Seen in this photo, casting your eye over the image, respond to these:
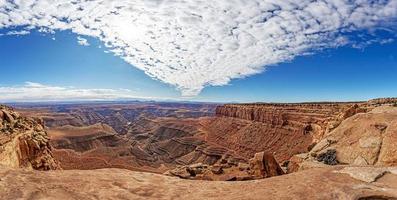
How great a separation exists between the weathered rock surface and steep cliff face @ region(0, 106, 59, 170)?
801 inches

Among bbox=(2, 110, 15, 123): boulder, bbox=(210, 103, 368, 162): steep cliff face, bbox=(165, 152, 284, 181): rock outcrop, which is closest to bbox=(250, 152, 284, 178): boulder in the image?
bbox=(165, 152, 284, 181): rock outcrop

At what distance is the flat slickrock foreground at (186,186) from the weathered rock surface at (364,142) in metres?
7.99

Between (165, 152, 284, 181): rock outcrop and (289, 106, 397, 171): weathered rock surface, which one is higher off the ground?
(289, 106, 397, 171): weathered rock surface

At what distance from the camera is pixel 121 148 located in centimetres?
10856

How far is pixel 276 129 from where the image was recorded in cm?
9462

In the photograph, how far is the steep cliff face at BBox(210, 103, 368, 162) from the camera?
76875 millimetres

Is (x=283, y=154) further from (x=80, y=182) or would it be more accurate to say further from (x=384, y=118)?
(x=80, y=182)

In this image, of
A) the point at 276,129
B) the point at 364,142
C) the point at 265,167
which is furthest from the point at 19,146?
the point at 276,129

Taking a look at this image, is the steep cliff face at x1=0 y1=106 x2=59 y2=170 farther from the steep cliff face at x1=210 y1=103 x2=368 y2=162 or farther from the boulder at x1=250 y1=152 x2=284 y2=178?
the steep cliff face at x1=210 y1=103 x2=368 y2=162

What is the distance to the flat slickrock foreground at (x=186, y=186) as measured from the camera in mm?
9000

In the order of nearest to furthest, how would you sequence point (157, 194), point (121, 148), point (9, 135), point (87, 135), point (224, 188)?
point (157, 194), point (224, 188), point (9, 135), point (121, 148), point (87, 135)

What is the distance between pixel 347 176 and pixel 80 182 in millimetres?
8358

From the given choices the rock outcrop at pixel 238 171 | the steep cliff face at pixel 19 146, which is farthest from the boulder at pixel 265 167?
the steep cliff face at pixel 19 146

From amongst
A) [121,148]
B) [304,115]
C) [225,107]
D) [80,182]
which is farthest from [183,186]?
[225,107]
